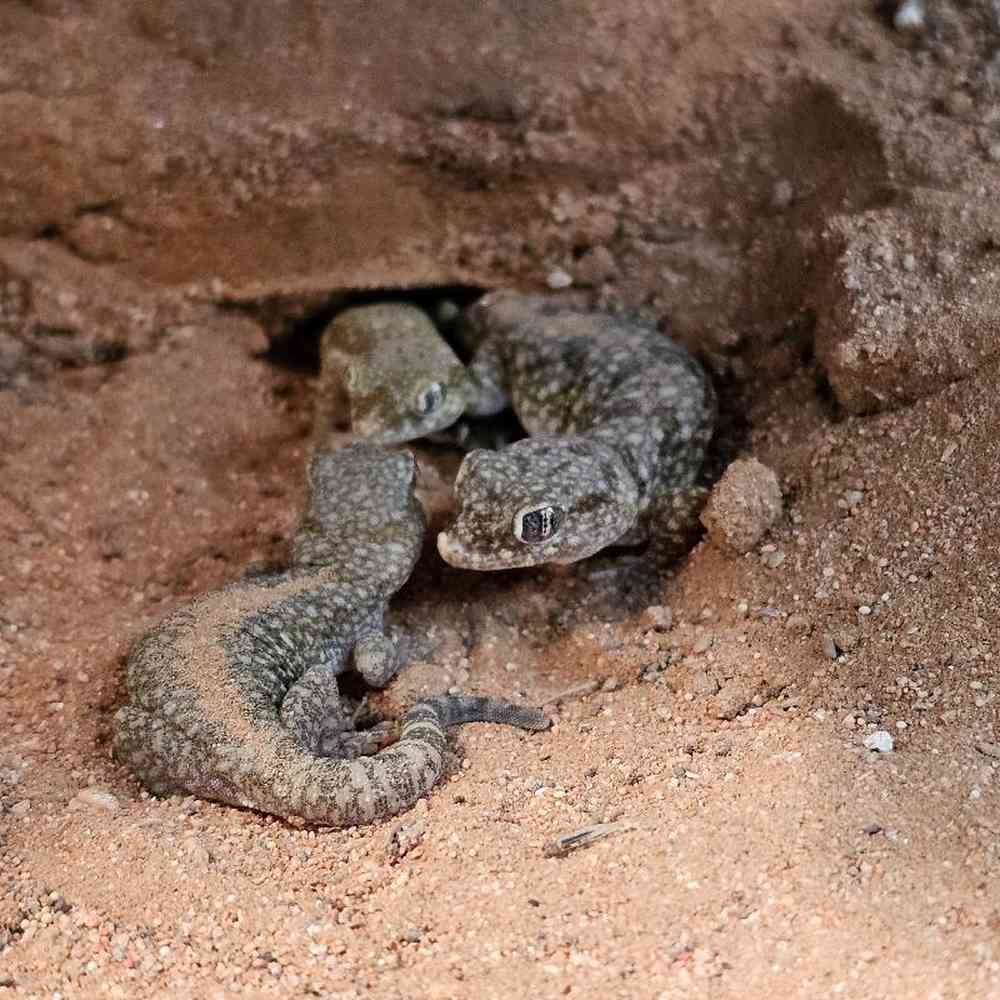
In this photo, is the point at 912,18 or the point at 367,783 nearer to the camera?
the point at 367,783

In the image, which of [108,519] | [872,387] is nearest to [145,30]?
[108,519]

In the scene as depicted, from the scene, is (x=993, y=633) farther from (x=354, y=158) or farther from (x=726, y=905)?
(x=354, y=158)

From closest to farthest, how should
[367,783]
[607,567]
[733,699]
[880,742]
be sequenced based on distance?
1. [880,742]
2. [367,783]
3. [733,699]
4. [607,567]

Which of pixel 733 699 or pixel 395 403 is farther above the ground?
pixel 733 699

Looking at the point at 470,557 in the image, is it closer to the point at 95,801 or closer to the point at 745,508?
the point at 745,508

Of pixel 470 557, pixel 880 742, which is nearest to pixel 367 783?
pixel 470 557

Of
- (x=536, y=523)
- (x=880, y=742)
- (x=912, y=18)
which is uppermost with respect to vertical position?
(x=912, y=18)

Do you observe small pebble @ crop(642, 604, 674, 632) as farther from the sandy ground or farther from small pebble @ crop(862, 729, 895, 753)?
small pebble @ crop(862, 729, 895, 753)

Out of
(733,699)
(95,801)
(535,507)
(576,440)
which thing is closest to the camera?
(95,801)
